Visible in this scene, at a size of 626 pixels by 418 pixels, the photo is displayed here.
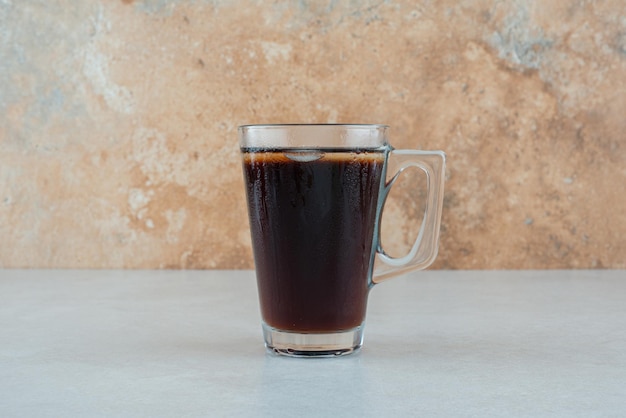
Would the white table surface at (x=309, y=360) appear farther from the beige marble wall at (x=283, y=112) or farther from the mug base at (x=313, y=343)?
the beige marble wall at (x=283, y=112)

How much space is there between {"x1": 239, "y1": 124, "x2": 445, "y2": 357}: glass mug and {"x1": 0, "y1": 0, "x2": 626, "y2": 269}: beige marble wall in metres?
0.70

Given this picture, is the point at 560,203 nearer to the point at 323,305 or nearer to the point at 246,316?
the point at 246,316

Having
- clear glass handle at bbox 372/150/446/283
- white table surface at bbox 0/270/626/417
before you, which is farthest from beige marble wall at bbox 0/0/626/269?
clear glass handle at bbox 372/150/446/283

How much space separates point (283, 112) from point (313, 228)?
2.42 ft

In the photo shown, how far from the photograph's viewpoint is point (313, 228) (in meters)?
0.74

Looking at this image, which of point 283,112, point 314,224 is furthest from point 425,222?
point 283,112

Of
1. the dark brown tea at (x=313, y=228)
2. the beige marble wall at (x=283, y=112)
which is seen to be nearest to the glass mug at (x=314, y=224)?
the dark brown tea at (x=313, y=228)

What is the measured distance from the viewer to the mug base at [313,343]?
751mm

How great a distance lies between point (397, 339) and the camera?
33.2 inches

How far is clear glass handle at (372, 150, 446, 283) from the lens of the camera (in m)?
0.79

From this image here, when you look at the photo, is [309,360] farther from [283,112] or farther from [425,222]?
[283,112]


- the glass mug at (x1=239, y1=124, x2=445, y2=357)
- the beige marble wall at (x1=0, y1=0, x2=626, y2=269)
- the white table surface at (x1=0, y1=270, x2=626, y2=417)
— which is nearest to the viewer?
the white table surface at (x1=0, y1=270, x2=626, y2=417)

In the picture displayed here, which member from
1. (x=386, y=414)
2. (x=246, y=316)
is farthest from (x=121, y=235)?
(x=386, y=414)

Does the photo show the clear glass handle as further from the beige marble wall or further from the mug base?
the beige marble wall
